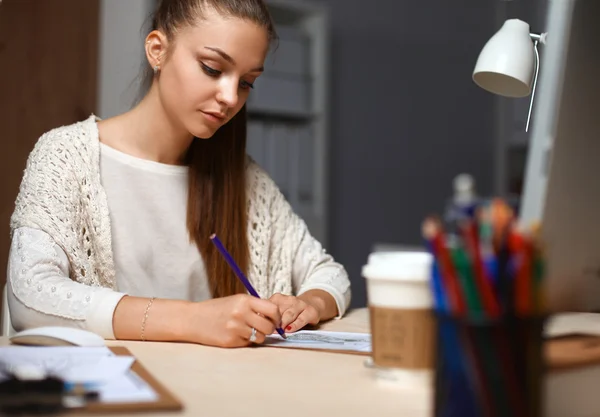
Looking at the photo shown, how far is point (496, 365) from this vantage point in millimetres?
456

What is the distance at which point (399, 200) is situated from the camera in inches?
144

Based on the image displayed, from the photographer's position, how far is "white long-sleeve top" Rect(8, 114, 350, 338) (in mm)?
1186

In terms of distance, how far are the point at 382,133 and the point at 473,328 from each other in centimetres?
317

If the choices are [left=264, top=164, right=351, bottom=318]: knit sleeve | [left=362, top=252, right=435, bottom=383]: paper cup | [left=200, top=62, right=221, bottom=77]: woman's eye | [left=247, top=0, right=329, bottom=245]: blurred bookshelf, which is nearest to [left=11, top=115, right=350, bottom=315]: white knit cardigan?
[left=264, top=164, right=351, bottom=318]: knit sleeve

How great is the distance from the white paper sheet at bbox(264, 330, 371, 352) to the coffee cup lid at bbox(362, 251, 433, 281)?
0.21 metres

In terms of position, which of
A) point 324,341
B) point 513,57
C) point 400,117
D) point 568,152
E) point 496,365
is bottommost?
point 324,341

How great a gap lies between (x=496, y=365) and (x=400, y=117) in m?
3.25

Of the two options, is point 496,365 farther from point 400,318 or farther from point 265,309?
point 265,309

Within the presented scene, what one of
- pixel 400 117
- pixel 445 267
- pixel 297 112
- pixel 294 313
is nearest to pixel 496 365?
pixel 445 267

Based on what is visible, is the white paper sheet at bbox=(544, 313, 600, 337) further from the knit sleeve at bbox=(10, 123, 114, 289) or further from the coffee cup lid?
the knit sleeve at bbox=(10, 123, 114, 289)

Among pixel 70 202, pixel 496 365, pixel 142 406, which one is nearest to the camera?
pixel 496 365

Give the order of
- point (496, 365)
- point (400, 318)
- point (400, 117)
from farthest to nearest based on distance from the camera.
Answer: point (400, 117) → point (400, 318) → point (496, 365)

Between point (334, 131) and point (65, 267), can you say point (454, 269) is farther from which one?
point (334, 131)

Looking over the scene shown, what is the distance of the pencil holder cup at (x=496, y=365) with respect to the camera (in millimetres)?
455
